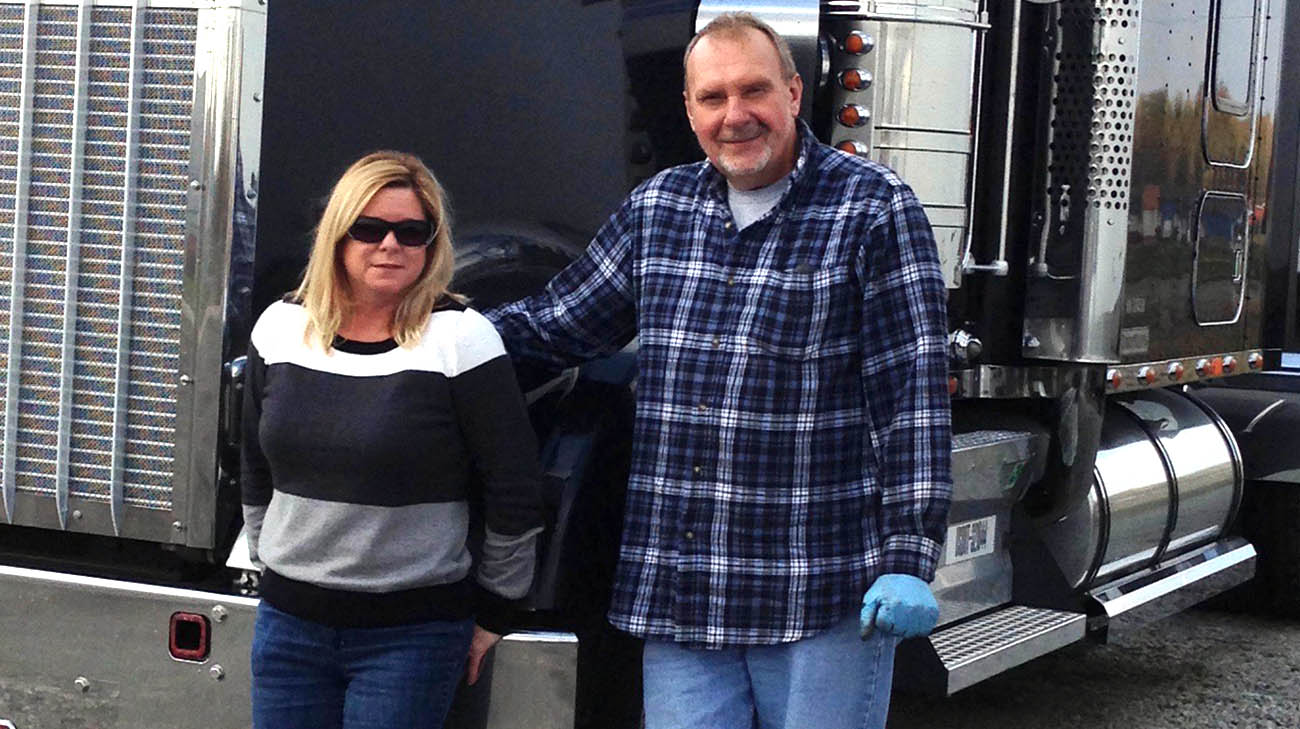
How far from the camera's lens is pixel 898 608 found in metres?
2.66

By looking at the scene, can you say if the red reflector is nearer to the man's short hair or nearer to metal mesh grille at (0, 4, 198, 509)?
metal mesh grille at (0, 4, 198, 509)

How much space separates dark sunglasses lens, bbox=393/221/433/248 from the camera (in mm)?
2850

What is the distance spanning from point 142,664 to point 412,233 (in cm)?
106

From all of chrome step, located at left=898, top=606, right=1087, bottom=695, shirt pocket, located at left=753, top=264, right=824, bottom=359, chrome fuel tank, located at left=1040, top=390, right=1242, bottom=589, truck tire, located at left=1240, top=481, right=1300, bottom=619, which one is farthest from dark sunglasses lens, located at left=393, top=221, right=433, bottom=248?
truck tire, located at left=1240, top=481, right=1300, bottom=619

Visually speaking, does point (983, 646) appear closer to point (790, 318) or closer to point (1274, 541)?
point (790, 318)

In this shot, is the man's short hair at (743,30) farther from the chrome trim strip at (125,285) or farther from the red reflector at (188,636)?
the red reflector at (188,636)

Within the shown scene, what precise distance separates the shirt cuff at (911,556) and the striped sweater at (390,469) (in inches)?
22.9

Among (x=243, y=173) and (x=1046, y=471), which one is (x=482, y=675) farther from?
(x=1046, y=471)

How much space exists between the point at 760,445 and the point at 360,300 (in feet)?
2.25

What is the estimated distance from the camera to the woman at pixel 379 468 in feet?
9.13

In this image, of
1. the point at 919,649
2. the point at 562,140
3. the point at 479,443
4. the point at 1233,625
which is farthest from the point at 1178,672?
the point at 479,443

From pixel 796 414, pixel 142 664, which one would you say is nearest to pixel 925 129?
pixel 796 414

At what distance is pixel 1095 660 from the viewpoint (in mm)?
6402

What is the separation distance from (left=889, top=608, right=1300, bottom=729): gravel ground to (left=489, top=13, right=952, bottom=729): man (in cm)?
251
